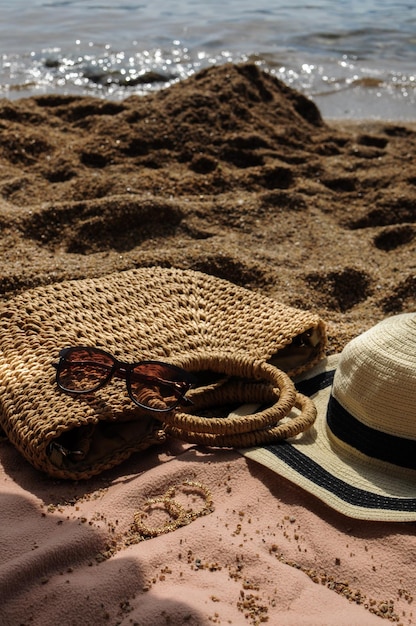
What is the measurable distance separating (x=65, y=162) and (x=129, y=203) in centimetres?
92

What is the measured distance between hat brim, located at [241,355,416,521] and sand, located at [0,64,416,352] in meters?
0.78

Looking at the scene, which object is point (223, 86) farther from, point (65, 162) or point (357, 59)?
point (357, 59)

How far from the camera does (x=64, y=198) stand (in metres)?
4.42

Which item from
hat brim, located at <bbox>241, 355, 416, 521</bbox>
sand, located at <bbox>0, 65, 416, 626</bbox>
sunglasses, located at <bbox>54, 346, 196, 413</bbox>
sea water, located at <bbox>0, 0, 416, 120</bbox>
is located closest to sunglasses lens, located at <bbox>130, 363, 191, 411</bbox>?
sunglasses, located at <bbox>54, 346, 196, 413</bbox>

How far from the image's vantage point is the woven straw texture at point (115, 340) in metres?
2.31

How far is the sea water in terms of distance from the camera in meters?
8.30

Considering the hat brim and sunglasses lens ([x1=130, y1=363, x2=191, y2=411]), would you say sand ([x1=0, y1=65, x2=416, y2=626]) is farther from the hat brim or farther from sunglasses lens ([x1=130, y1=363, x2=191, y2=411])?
sunglasses lens ([x1=130, y1=363, x2=191, y2=411])

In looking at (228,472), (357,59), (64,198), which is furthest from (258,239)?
(357,59)

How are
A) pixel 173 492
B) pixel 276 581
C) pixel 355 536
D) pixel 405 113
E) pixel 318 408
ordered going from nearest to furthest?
pixel 276 581, pixel 355 536, pixel 173 492, pixel 318 408, pixel 405 113

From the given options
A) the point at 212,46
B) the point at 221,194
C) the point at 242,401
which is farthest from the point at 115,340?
the point at 212,46

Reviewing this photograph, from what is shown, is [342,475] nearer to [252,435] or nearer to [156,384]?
[252,435]

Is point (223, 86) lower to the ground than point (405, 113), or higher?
higher

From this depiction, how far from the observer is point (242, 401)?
262 cm

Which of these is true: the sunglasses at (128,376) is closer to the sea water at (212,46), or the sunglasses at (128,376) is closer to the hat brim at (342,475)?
the hat brim at (342,475)
